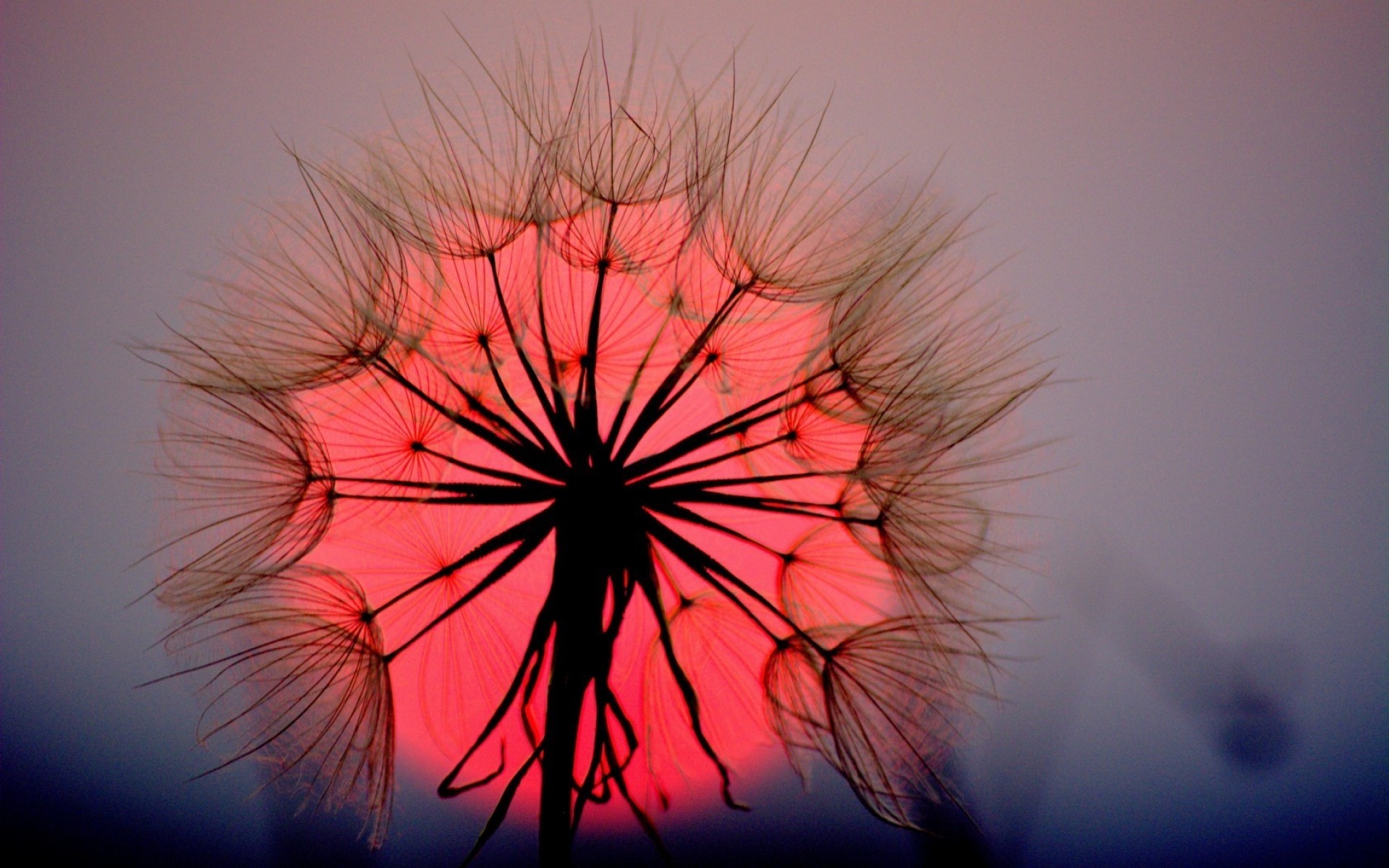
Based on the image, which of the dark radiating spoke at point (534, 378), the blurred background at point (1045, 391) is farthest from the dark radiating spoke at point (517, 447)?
the blurred background at point (1045, 391)

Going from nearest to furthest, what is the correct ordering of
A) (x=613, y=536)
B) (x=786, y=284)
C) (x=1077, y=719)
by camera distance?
(x=613, y=536) < (x=786, y=284) < (x=1077, y=719)

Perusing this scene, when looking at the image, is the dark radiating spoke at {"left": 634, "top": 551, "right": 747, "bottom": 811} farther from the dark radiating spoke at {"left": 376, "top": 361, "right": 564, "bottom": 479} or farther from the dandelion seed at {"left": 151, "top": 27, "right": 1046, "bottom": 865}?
the dark radiating spoke at {"left": 376, "top": 361, "right": 564, "bottom": 479}

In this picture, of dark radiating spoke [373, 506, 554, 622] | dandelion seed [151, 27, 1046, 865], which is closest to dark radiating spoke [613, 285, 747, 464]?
dandelion seed [151, 27, 1046, 865]

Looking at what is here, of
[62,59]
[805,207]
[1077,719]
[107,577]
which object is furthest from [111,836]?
[1077,719]

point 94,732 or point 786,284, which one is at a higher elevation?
point 786,284

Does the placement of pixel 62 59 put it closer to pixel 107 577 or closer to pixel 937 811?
pixel 107 577

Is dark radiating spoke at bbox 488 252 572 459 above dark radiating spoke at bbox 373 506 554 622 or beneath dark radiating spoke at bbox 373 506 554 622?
above

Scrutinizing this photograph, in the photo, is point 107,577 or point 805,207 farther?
point 107,577
